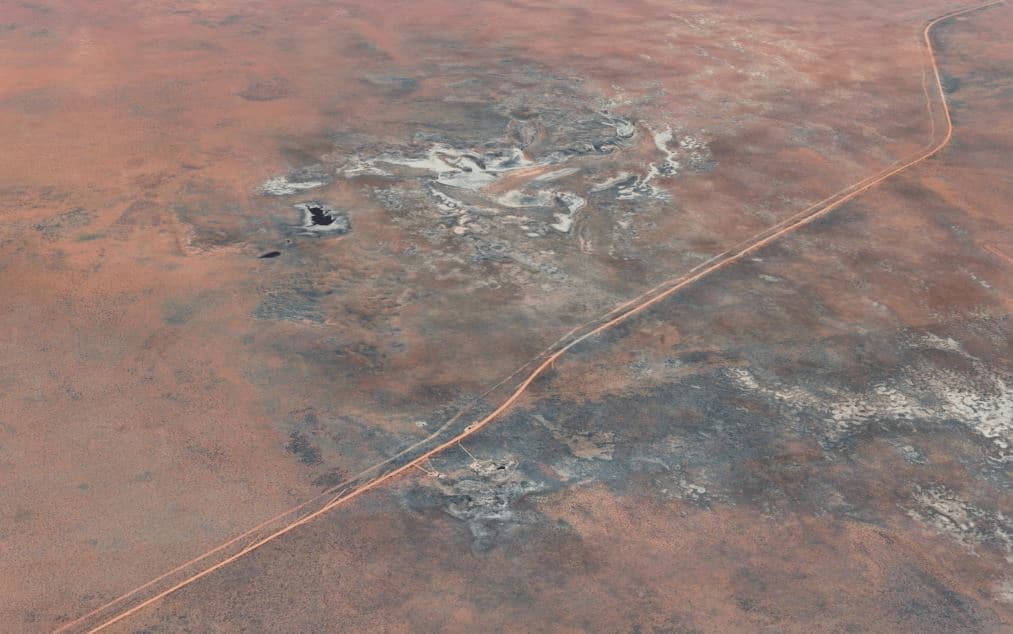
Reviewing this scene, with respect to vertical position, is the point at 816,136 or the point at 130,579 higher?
the point at 816,136

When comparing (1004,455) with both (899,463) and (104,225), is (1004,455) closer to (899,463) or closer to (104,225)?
(899,463)

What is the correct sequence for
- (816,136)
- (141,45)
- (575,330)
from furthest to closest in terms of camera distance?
(141,45) < (816,136) < (575,330)

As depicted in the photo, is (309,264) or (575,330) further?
(309,264)

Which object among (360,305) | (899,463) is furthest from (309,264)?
(899,463)

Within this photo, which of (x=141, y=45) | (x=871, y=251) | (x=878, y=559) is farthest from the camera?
(x=141, y=45)

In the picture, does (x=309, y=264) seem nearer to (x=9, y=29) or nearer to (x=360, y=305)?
(x=360, y=305)

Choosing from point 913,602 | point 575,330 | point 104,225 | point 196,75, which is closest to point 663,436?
point 575,330
